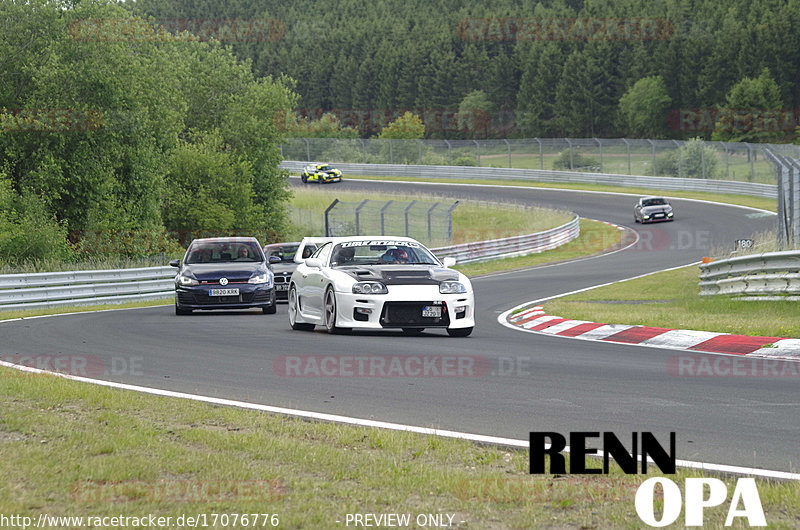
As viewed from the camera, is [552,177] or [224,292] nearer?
[224,292]

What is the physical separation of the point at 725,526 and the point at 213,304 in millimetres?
15033

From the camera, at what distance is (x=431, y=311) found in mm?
13398

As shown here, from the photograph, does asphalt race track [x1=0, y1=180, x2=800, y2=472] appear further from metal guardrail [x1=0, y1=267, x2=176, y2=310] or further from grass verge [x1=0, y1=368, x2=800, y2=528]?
metal guardrail [x1=0, y1=267, x2=176, y2=310]

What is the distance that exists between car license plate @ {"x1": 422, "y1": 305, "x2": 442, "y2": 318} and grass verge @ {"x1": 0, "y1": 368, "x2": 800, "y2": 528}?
5.81m

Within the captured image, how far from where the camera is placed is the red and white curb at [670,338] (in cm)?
1178

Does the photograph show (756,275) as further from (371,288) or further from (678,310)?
(371,288)

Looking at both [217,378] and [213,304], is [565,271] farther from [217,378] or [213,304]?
[217,378]

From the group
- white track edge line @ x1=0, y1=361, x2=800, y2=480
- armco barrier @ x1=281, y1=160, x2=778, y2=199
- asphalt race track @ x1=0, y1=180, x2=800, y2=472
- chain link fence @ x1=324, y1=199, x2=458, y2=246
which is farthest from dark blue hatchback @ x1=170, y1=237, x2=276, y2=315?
armco barrier @ x1=281, y1=160, x2=778, y2=199

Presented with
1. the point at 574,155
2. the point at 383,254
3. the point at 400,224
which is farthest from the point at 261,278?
the point at 574,155

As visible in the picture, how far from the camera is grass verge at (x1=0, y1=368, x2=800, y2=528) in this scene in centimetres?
493

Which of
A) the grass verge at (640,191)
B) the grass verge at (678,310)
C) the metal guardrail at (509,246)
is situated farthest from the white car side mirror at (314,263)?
the grass verge at (640,191)

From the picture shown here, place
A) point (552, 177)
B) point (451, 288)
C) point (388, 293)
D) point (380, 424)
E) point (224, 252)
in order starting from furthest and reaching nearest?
point (552, 177) < point (224, 252) < point (451, 288) < point (388, 293) < point (380, 424)

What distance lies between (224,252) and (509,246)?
2083 centimetres

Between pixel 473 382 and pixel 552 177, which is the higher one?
pixel 473 382
